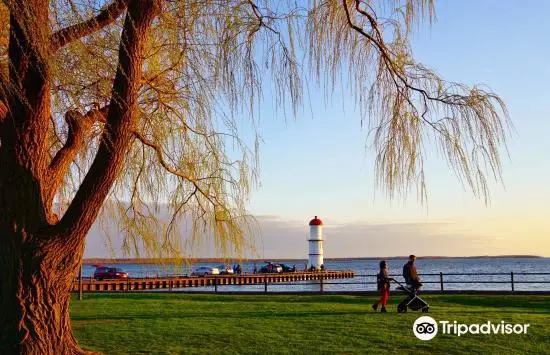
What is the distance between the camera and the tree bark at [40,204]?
668 centimetres

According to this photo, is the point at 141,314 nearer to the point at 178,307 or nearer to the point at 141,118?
the point at 178,307

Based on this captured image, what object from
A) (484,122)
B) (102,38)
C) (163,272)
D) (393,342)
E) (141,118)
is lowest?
(393,342)

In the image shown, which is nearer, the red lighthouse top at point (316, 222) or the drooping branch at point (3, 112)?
the drooping branch at point (3, 112)

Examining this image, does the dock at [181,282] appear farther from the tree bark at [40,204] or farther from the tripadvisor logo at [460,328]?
the tree bark at [40,204]

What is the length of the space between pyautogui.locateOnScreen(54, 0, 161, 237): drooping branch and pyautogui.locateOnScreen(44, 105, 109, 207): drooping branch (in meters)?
0.47

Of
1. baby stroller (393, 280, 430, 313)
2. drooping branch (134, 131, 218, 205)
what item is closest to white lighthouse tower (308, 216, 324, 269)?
baby stroller (393, 280, 430, 313)

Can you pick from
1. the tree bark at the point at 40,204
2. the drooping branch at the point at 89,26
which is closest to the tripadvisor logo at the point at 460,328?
the tree bark at the point at 40,204

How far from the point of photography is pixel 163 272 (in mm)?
8641

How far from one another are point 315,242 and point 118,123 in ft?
173

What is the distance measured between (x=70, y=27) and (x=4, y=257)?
2423 millimetres

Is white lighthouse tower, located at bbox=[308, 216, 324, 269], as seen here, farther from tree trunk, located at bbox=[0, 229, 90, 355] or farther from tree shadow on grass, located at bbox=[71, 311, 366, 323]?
tree trunk, located at bbox=[0, 229, 90, 355]

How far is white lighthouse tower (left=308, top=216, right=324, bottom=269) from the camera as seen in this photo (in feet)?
188

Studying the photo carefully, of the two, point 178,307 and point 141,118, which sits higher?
point 141,118

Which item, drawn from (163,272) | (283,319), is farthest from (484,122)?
(283,319)
